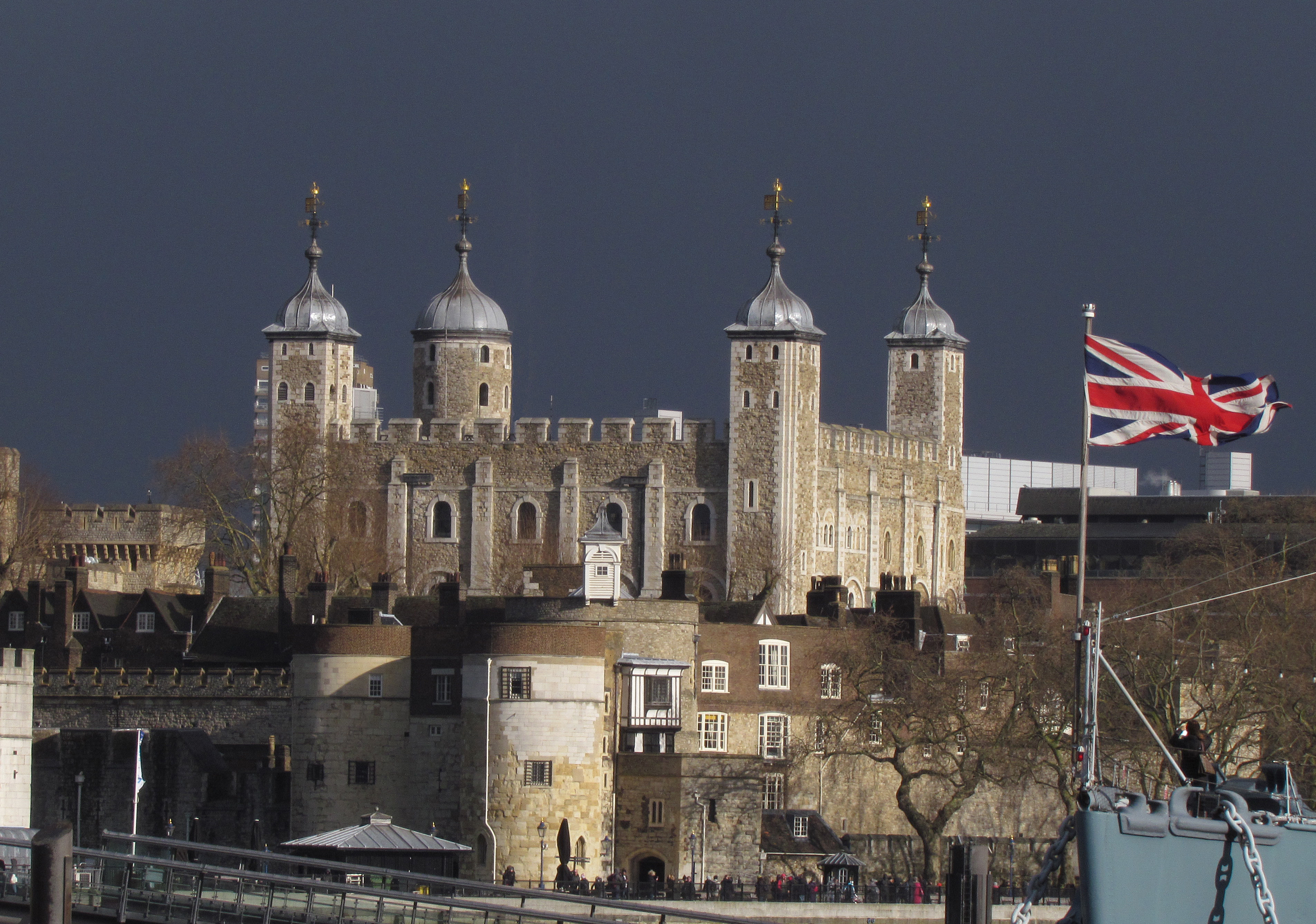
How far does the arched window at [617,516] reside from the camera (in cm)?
10225

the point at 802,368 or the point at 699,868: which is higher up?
the point at 802,368

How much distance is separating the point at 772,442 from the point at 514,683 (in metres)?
43.0

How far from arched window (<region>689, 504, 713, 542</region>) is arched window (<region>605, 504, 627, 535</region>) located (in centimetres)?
231

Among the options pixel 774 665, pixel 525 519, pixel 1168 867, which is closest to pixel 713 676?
pixel 774 665

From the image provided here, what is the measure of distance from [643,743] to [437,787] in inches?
171

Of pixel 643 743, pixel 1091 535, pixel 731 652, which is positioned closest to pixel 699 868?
pixel 643 743

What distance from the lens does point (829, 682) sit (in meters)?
66.8

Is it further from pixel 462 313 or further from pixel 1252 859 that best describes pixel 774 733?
pixel 462 313

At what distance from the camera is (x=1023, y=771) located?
60.9m

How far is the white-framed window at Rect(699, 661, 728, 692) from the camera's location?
65375 millimetres

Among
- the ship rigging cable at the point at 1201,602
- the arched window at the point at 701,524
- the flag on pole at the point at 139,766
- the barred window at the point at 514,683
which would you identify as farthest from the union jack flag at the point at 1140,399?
the arched window at the point at 701,524

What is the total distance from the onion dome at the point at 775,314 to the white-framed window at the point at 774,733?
3759 centimetres

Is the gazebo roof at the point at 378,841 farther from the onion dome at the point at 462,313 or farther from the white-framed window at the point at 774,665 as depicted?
the onion dome at the point at 462,313

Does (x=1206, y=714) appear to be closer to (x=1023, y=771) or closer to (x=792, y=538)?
(x=1023, y=771)
